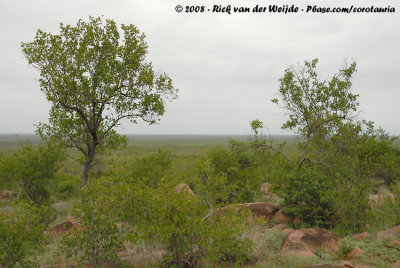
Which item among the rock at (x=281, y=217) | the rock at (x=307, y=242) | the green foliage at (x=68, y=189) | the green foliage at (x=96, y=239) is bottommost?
the green foliage at (x=68, y=189)

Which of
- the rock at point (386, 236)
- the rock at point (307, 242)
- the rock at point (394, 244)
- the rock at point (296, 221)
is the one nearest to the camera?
the rock at point (307, 242)

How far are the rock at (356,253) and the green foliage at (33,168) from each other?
45.8ft

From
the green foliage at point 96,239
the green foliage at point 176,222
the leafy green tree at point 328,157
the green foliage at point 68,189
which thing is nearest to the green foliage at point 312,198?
the leafy green tree at point 328,157

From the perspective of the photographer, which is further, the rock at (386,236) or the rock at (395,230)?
the rock at (395,230)

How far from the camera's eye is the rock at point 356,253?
8.02 metres

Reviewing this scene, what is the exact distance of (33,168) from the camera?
14.1m

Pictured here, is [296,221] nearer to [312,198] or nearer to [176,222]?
[312,198]

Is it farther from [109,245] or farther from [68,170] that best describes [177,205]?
[68,170]

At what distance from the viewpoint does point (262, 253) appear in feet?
26.9

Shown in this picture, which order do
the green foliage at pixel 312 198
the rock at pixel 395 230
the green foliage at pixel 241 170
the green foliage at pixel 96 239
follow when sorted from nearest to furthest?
1. the green foliage at pixel 96 239
2. the rock at pixel 395 230
3. the green foliage at pixel 312 198
4. the green foliage at pixel 241 170

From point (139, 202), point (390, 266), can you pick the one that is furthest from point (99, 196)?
point (390, 266)

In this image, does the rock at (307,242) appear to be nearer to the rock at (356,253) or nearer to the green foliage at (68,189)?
the rock at (356,253)

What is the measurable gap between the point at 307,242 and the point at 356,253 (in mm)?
1415

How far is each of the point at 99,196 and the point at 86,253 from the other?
4.98 ft
